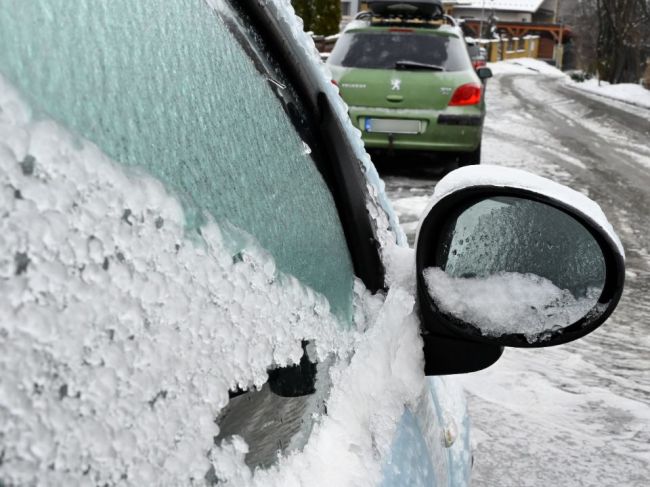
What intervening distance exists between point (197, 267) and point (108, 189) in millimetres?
150

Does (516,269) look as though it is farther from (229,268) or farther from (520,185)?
(229,268)

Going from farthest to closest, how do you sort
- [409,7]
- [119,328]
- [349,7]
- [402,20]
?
1. [349,7]
2. [409,7]
3. [402,20]
4. [119,328]

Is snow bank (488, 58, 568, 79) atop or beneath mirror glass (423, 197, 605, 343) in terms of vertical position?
beneath

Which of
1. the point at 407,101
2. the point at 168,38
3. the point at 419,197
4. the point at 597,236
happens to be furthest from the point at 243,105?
the point at 407,101

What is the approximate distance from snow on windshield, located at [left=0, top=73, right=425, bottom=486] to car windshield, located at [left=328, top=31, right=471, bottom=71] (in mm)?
7095

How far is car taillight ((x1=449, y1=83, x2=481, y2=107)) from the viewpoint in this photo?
24.8 feet

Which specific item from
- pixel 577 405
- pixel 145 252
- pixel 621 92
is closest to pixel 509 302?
pixel 145 252

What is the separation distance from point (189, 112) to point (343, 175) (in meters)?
0.46

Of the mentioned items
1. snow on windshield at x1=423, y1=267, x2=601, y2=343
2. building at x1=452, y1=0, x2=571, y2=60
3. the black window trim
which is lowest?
building at x1=452, y1=0, x2=571, y2=60

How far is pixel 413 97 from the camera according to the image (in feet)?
24.7

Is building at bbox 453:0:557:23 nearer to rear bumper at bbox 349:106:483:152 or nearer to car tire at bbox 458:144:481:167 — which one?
car tire at bbox 458:144:481:167

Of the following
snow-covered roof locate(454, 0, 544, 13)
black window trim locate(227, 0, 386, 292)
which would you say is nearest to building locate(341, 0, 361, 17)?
snow-covered roof locate(454, 0, 544, 13)

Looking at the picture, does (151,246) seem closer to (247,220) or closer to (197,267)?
(197,267)

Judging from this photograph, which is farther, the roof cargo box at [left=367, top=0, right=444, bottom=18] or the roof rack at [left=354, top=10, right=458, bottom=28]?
the roof cargo box at [left=367, top=0, right=444, bottom=18]
